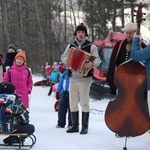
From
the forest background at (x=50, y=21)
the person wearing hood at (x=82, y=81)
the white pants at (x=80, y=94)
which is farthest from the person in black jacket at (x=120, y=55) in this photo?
the forest background at (x=50, y=21)

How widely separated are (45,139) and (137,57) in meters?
2.21

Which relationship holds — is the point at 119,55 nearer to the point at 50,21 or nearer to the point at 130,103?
the point at 130,103

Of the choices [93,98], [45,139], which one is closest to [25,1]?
[93,98]

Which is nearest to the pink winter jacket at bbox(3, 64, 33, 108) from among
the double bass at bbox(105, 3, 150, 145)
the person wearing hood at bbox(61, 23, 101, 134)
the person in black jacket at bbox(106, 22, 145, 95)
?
the person wearing hood at bbox(61, 23, 101, 134)

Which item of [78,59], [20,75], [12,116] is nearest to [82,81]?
[78,59]

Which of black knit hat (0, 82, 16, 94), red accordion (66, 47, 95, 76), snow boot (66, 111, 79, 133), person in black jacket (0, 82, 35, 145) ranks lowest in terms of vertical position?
snow boot (66, 111, 79, 133)

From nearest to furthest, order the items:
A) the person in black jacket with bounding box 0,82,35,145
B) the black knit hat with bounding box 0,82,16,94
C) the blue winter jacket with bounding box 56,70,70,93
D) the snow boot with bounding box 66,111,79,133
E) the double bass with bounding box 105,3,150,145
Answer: the double bass with bounding box 105,3,150,145 → the person in black jacket with bounding box 0,82,35,145 → the black knit hat with bounding box 0,82,16,94 → the snow boot with bounding box 66,111,79,133 → the blue winter jacket with bounding box 56,70,70,93

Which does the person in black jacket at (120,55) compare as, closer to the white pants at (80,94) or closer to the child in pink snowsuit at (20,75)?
the white pants at (80,94)

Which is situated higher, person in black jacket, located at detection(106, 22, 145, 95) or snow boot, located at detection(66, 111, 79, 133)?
person in black jacket, located at detection(106, 22, 145, 95)

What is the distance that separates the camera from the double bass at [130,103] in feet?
→ 17.6

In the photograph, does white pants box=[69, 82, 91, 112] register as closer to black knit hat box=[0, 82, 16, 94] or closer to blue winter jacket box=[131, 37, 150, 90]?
black knit hat box=[0, 82, 16, 94]

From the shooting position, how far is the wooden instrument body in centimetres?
535

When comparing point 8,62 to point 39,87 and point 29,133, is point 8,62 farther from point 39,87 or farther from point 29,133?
point 39,87

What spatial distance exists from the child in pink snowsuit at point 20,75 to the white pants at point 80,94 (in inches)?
34.0
